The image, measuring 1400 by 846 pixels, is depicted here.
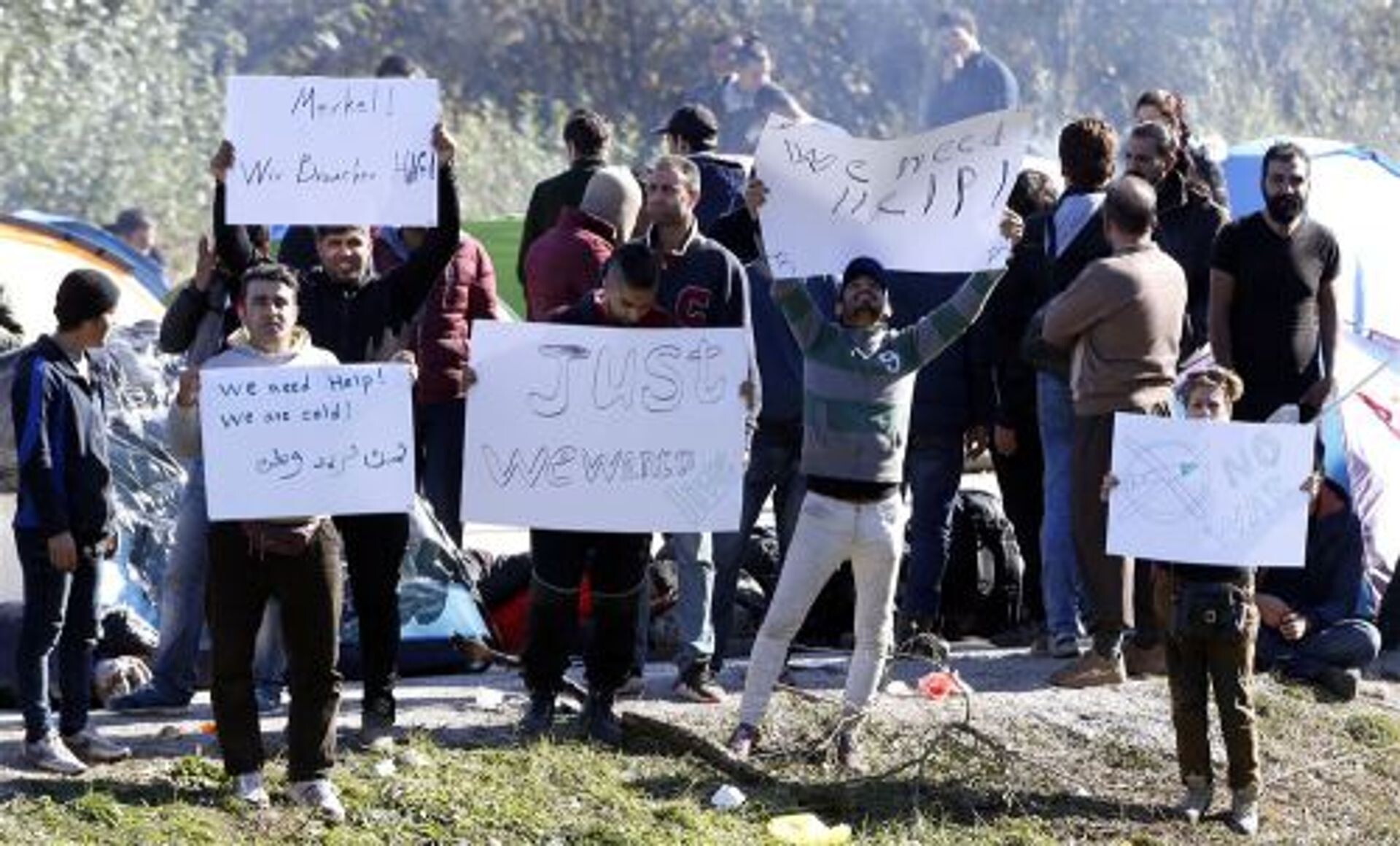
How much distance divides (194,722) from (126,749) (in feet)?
1.97

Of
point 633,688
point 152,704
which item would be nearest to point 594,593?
point 633,688

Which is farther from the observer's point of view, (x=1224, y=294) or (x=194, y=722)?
(x=1224, y=294)

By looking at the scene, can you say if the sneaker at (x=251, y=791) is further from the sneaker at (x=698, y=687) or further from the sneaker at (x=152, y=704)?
the sneaker at (x=698, y=687)

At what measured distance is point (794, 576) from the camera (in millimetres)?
11727

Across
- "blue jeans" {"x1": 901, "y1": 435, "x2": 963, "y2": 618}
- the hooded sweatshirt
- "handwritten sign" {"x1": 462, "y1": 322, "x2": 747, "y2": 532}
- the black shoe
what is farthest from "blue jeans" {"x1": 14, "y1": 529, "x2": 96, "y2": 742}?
"blue jeans" {"x1": 901, "y1": 435, "x2": 963, "y2": 618}

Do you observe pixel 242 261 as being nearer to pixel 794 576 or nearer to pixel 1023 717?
pixel 794 576

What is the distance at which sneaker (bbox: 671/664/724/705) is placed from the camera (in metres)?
12.5

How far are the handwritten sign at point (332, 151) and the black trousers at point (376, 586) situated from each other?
979 mm

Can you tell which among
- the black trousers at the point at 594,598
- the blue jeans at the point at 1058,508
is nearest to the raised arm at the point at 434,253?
the black trousers at the point at 594,598

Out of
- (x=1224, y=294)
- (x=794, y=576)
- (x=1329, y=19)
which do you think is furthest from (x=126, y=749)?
(x=1329, y=19)

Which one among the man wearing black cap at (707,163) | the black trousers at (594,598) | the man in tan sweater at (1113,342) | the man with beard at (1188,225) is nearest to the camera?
the black trousers at (594,598)

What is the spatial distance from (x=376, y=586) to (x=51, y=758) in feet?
3.85

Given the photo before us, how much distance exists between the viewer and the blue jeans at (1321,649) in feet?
44.9

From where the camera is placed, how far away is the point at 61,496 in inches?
427
